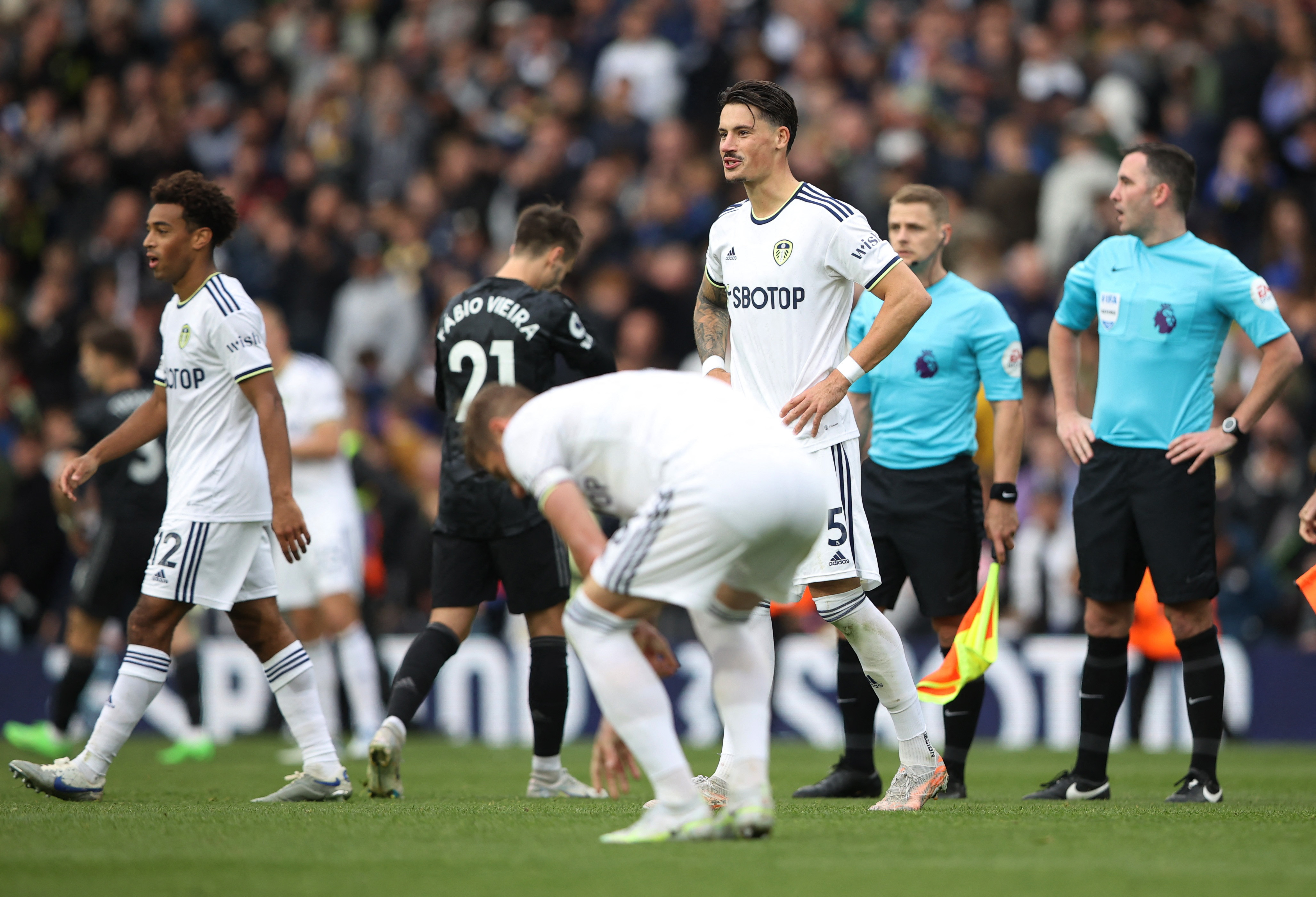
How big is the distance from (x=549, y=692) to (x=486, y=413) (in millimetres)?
2723

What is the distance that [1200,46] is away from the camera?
53.9 feet

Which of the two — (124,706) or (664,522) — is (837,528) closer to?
(664,522)

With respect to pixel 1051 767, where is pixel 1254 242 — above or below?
above

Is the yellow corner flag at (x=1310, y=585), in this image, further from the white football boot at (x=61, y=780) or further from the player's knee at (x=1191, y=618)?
the white football boot at (x=61, y=780)

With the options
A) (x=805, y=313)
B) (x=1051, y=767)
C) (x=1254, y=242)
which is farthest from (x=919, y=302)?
(x=1254, y=242)

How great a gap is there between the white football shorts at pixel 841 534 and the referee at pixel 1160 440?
1.42 metres

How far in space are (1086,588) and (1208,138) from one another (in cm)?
891

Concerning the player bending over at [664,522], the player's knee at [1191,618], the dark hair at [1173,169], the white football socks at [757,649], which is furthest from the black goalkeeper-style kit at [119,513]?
the dark hair at [1173,169]

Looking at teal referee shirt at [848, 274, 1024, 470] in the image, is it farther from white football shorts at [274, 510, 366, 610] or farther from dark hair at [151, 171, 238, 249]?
white football shorts at [274, 510, 366, 610]

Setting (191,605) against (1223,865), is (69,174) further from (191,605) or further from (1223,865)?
(1223,865)

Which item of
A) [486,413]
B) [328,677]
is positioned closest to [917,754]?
[486,413]

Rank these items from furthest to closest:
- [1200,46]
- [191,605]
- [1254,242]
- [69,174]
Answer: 1. [69,174]
2. [1200,46]
3. [1254,242]
4. [191,605]

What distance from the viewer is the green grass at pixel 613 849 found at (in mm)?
4523

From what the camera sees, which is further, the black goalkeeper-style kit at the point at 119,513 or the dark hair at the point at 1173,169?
the black goalkeeper-style kit at the point at 119,513
